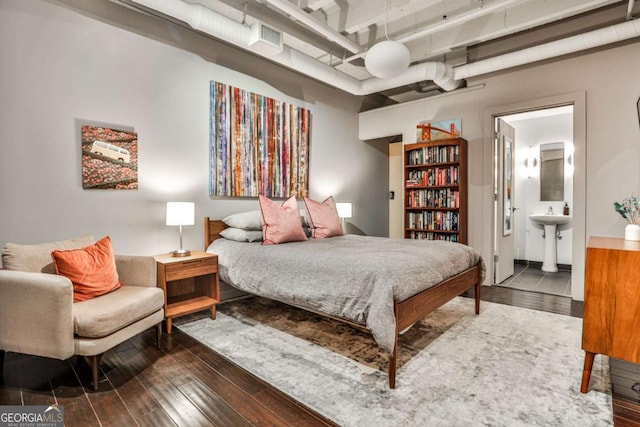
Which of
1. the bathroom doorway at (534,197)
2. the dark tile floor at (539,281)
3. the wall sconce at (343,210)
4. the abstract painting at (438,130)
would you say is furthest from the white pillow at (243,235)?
the dark tile floor at (539,281)

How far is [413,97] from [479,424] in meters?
5.34

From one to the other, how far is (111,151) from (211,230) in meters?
1.23

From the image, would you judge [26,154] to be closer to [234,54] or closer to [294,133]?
[234,54]

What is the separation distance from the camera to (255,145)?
4.05 meters

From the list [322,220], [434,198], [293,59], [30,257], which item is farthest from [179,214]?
[434,198]

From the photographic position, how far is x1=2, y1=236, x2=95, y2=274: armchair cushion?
2.16 metres

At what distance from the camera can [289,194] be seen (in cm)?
449

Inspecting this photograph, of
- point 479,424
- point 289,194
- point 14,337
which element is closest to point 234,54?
point 289,194

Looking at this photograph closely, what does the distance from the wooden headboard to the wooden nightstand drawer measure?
0.55 meters

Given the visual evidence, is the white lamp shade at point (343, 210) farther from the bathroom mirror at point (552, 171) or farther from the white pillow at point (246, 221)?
the bathroom mirror at point (552, 171)

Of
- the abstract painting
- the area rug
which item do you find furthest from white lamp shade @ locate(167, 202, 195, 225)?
the abstract painting

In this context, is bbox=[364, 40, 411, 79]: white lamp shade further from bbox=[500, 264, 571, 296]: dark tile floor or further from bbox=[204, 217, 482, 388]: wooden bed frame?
bbox=[500, 264, 571, 296]: dark tile floor

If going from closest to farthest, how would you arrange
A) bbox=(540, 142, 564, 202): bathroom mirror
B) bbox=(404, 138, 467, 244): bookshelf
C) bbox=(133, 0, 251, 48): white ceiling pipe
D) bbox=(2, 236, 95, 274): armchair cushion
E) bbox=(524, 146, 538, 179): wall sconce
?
bbox=(2, 236, 95, 274): armchair cushion, bbox=(133, 0, 251, 48): white ceiling pipe, bbox=(404, 138, 467, 244): bookshelf, bbox=(540, 142, 564, 202): bathroom mirror, bbox=(524, 146, 538, 179): wall sconce

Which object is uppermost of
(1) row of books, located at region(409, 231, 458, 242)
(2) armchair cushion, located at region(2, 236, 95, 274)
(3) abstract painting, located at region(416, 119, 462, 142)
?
(3) abstract painting, located at region(416, 119, 462, 142)
